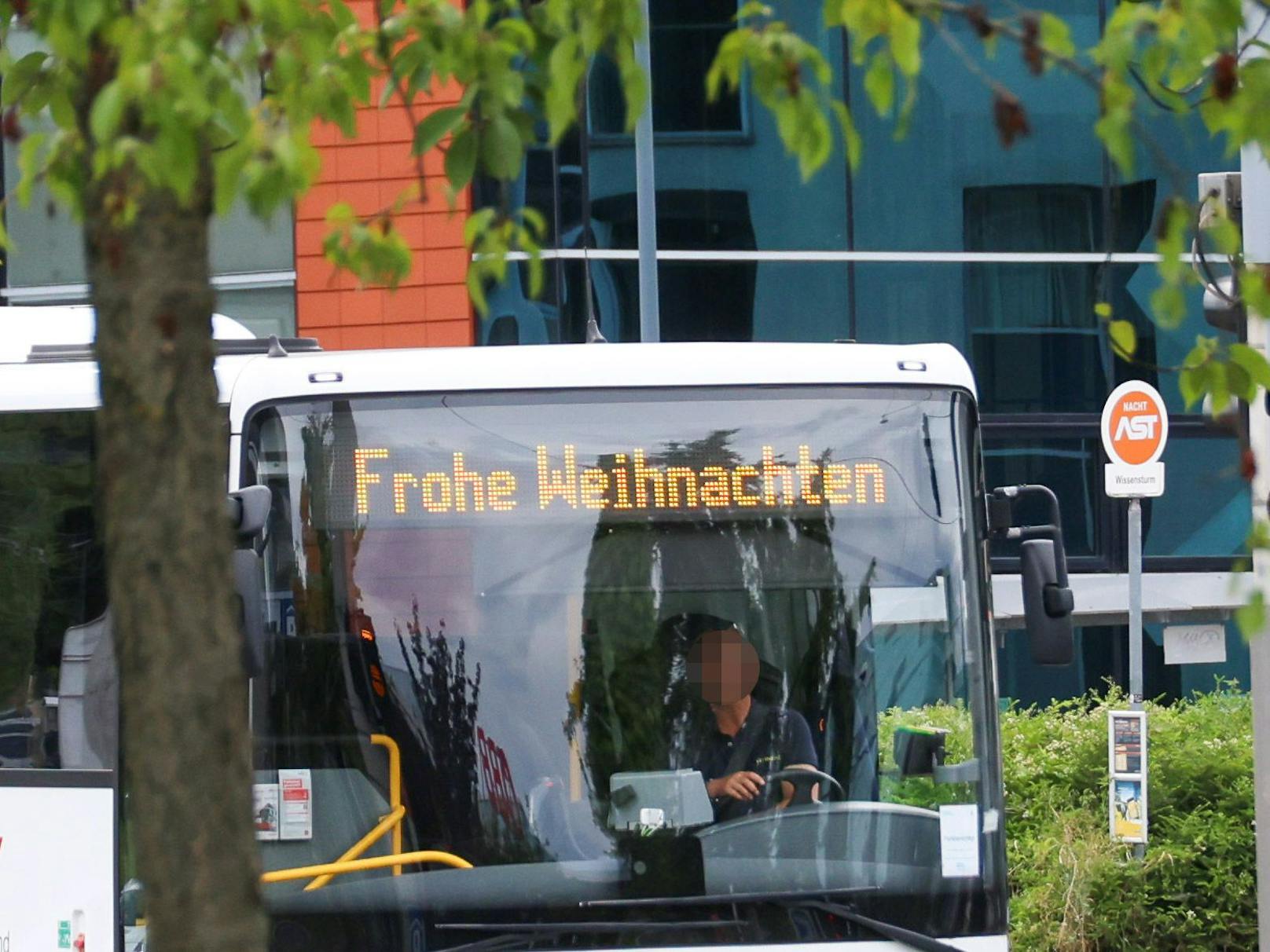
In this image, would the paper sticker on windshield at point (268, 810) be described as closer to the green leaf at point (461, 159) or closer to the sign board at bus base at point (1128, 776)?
the green leaf at point (461, 159)

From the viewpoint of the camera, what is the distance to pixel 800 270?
63.3 ft

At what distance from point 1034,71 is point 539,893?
298 cm

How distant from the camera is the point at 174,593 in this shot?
8.42ft

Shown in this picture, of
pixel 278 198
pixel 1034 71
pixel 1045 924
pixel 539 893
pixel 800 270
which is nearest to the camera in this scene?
pixel 278 198

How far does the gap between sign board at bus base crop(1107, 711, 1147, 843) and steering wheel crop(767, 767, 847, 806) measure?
178 inches

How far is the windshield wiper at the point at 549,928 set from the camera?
525 centimetres

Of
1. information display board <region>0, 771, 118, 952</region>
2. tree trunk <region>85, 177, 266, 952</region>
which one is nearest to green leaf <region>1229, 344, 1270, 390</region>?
tree trunk <region>85, 177, 266, 952</region>

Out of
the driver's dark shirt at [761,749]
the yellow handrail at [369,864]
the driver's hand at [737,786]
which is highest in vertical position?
the driver's dark shirt at [761,749]

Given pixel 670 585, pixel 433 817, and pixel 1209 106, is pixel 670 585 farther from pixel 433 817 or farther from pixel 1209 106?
pixel 1209 106

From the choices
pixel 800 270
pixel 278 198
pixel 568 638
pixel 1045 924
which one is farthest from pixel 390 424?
pixel 800 270

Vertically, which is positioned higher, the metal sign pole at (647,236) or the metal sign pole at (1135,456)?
the metal sign pole at (647,236)

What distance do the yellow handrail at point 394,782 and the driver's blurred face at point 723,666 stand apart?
34.1 inches

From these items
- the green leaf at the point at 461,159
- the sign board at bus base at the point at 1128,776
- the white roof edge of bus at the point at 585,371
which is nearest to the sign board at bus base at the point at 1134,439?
the sign board at bus base at the point at 1128,776

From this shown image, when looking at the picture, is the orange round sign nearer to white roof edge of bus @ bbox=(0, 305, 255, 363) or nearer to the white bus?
the white bus
